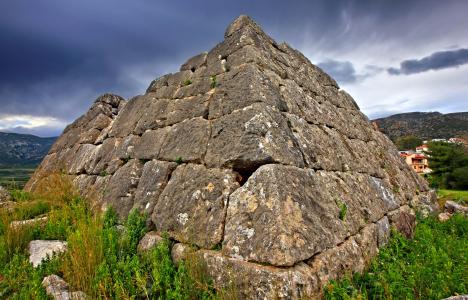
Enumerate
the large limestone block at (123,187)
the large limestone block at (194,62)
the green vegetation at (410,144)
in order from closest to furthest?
the large limestone block at (123,187)
the large limestone block at (194,62)
the green vegetation at (410,144)

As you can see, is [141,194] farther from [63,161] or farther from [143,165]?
[63,161]

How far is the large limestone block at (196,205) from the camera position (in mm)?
4016

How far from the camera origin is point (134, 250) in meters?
4.44

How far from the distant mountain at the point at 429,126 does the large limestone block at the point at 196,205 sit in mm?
125424

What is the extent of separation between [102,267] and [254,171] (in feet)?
7.43

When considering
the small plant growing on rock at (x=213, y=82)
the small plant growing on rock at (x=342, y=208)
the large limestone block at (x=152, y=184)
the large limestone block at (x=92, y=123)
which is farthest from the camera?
the large limestone block at (x=92, y=123)

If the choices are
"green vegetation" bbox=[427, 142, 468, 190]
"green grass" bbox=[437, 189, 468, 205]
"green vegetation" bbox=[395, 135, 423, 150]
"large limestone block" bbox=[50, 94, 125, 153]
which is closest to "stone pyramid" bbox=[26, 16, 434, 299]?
"large limestone block" bbox=[50, 94, 125, 153]

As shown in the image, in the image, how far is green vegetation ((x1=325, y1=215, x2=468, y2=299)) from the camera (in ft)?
11.1

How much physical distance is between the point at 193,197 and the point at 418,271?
3132mm

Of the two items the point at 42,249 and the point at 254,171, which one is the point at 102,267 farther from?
the point at 254,171

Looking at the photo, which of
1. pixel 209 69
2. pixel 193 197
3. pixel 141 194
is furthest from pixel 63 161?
pixel 193 197

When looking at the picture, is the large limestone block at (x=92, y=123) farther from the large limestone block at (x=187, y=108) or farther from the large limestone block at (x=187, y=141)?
the large limestone block at (x=187, y=141)

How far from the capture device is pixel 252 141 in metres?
4.40

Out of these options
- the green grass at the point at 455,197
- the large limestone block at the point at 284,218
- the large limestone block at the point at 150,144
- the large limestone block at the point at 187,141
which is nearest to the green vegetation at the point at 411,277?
the large limestone block at the point at 284,218
